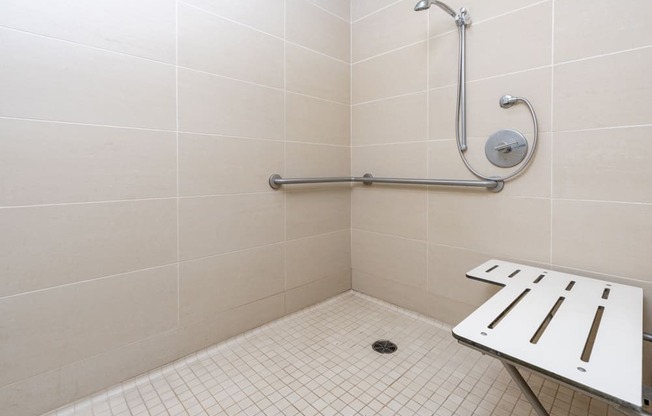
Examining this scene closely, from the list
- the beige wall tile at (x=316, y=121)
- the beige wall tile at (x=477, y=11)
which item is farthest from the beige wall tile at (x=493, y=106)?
the beige wall tile at (x=316, y=121)

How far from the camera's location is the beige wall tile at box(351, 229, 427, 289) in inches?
62.3

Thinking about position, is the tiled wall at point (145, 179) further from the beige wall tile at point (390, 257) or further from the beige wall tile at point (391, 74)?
the beige wall tile at point (390, 257)

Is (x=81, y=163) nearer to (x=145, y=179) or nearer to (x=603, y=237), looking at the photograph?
(x=145, y=179)

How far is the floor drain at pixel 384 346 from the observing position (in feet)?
4.31

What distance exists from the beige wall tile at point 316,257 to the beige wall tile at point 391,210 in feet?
0.51

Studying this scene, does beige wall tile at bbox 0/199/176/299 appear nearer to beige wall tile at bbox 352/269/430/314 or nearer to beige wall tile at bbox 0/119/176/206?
beige wall tile at bbox 0/119/176/206

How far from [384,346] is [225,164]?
40.5 inches

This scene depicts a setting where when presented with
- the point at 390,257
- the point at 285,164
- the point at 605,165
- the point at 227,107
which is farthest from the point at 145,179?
the point at 605,165

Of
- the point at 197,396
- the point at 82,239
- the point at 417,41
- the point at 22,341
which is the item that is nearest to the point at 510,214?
the point at 417,41

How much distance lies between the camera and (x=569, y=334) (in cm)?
71

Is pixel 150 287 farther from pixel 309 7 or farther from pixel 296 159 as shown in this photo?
pixel 309 7

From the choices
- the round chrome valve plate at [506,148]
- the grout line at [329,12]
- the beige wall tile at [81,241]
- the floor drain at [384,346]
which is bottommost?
the floor drain at [384,346]

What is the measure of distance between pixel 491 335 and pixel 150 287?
111 cm

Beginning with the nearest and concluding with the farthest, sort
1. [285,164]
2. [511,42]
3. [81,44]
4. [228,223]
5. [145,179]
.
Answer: [81,44] → [145,179] → [511,42] → [228,223] → [285,164]
